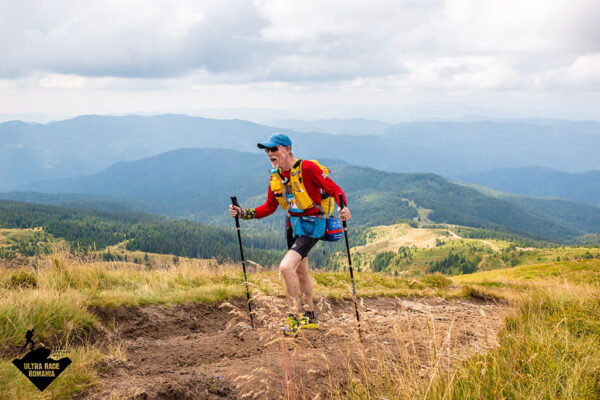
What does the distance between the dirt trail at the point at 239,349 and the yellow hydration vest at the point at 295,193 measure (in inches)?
61.4

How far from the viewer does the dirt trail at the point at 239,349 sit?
4059 mm

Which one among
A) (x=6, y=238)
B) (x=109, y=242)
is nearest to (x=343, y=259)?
A: (x=109, y=242)

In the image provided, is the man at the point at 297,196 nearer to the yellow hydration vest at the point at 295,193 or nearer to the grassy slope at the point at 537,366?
the yellow hydration vest at the point at 295,193

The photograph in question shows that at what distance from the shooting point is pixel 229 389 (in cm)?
423

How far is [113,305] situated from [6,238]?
145 metres

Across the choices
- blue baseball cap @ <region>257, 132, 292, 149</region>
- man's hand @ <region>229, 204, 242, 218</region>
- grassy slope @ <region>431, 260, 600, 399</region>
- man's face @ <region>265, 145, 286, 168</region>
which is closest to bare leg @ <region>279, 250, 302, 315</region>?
man's hand @ <region>229, 204, 242, 218</region>

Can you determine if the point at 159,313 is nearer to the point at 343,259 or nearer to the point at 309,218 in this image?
the point at 309,218

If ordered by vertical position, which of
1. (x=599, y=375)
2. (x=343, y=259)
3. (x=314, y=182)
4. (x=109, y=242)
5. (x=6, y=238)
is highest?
(x=314, y=182)

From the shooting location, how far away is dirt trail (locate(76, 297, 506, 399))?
406 cm

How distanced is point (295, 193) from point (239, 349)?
102 inches

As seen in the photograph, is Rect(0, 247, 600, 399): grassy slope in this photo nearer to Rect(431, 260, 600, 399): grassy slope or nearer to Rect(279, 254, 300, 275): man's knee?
Rect(431, 260, 600, 399): grassy slope

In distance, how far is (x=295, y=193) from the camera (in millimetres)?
6281

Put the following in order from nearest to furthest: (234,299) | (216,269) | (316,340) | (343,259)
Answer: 1. (316,340)
2. (234,299)
3. (216,269)
4. (343,259)

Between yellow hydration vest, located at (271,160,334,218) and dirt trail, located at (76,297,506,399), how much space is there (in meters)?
1.56
